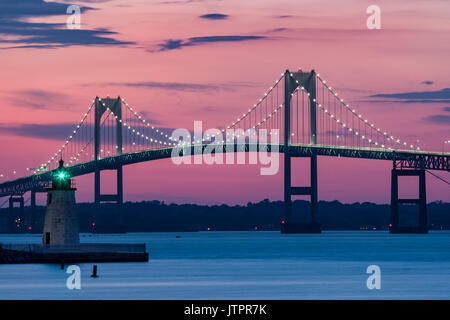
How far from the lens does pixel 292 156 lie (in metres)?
82.6

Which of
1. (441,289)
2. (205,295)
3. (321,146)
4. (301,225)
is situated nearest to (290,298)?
(205,295)

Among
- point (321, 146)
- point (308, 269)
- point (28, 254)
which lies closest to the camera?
point (28, 254)

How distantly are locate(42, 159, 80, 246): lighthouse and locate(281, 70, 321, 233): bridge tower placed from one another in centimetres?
4375

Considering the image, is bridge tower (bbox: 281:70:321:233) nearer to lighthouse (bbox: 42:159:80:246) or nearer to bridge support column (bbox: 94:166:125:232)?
bridge support column (bbox: 94:166:125:232)

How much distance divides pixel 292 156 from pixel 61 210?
150ft

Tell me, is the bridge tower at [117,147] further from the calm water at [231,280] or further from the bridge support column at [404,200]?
the calm water at [231,280]

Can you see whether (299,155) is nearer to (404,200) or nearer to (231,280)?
(404,200)

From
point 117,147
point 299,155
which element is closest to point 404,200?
point 299,155

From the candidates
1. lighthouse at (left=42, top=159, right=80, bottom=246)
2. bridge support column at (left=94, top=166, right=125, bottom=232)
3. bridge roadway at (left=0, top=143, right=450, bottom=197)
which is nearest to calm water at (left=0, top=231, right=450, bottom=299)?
lighthouse at (left=42, top=159, right=80, bottom=246)

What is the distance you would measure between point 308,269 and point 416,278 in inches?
243

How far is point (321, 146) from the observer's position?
78.8m

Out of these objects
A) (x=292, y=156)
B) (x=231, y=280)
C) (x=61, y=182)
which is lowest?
(x=231, y=280)

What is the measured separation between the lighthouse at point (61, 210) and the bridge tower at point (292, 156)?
43.8 meters
